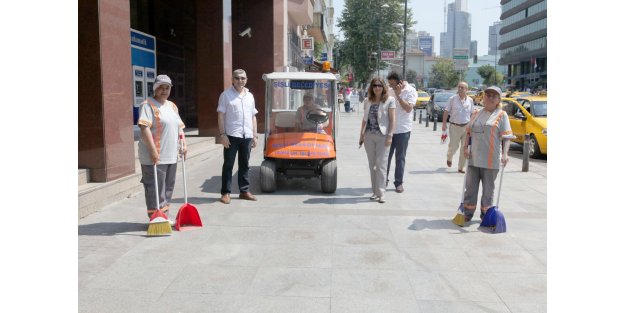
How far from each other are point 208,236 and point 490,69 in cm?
13888

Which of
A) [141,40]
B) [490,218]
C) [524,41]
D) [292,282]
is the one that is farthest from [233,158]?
[524,41]

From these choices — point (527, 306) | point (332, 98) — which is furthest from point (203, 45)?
point (527, 306)

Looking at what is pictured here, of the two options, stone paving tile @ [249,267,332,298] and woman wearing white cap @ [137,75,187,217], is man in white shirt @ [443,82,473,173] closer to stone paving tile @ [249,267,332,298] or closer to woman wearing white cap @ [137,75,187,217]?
woman wearing white cap @ [137,75,187,217]

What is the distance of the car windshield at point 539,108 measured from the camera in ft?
49.6

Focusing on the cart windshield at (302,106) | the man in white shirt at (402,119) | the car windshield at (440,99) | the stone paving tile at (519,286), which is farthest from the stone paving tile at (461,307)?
the car windshield at (440,99)

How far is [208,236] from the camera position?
19.9ft

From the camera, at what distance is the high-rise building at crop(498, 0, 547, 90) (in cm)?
9919

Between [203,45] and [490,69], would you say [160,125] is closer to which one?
[203,45]

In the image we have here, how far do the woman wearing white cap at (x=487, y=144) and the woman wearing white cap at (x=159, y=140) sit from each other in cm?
345

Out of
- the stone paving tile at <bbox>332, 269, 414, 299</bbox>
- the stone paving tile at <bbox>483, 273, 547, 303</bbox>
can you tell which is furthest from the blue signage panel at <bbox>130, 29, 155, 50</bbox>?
the stone paving tile at <bbox>483, 273, 547, 303</bbox>

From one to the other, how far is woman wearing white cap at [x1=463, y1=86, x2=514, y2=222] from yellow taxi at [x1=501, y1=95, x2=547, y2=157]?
27.6ft

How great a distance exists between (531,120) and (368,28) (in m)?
45.4

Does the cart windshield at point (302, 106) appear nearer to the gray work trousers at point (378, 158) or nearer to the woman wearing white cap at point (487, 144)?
the gray work trousers at point (378, 158)

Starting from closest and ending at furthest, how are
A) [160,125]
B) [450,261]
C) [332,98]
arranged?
[450,261]
[160,125]
[332,98]
